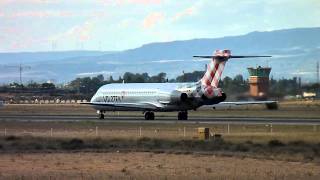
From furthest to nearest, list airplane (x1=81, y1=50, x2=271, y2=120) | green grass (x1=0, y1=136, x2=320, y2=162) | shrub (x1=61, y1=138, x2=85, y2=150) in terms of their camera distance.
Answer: airplane (x1=81, y1=50, x2=271, y2=120)
shrub (x1=61, y1=138, x2=85, y2=150)
green grass (x1=0, y1=136, x2=320, y2=162)

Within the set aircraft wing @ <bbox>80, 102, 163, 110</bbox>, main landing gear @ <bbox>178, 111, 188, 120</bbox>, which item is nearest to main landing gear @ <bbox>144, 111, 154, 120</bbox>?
aircraft wing @ <bbox>80, 102, 163, 110</bbox>

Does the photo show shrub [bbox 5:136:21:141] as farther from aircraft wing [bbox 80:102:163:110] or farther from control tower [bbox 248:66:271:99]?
aircraft wing [bbox 80:102:163:110]

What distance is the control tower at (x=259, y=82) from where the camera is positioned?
175 ft

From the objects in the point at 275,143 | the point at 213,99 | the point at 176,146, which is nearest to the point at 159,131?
the point at 176,146

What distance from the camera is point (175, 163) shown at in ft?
122

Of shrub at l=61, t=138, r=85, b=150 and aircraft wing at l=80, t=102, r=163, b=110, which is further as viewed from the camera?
aircraft wing at l=80, t=102, r=163, b=110

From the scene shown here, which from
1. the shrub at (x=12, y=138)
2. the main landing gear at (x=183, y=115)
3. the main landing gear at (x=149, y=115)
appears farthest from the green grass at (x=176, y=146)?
the main landing gear at (x=149, y=115)

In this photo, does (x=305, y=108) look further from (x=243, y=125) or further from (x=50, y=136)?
(x=50, y=136)

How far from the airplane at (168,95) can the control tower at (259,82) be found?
40.2ft

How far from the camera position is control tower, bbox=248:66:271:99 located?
175 feet

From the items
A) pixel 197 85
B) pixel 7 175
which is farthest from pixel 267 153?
pixel 197 85

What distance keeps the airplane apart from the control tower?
12241 millimetres

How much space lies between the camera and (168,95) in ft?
281

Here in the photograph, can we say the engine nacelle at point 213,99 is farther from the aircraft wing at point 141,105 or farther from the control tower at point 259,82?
the control tower at point 259,82
